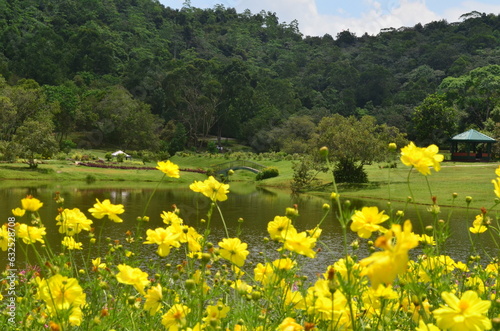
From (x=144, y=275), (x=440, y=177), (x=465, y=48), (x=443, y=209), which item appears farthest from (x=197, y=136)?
(x=144, y=275)

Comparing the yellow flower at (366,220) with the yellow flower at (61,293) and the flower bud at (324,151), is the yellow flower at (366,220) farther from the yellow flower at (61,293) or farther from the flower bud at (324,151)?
the yellow flower at (61,293)

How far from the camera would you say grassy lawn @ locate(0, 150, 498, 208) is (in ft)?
67.3

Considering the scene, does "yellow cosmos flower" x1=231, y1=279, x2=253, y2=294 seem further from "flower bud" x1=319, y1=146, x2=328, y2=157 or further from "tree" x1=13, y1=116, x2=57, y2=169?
"tree" x1=13, y1=116, x2=57, y2=169

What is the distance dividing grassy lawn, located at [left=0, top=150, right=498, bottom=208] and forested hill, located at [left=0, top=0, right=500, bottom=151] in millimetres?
7089

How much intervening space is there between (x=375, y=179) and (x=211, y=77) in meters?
32.8

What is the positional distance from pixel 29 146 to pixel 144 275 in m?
27.3

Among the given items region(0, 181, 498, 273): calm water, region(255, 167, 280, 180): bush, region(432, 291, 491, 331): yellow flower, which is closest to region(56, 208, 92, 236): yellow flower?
region(432, 291, 491, 331): yellow flower

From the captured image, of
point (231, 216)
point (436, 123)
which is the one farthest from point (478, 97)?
point (231, 216)

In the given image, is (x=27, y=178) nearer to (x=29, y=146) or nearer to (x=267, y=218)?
(x=29, y=146)

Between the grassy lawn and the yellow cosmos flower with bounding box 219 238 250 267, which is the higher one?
the yellow cosmos flower with bounding box 219 238 250 267

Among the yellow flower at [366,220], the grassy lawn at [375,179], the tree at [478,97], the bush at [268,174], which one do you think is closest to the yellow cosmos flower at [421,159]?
the yellow flower at [366,220]

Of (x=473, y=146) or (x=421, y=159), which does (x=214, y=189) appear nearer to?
(x=421, y=159)

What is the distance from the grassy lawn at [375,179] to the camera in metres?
20.5

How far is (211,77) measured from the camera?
55.6 metres
